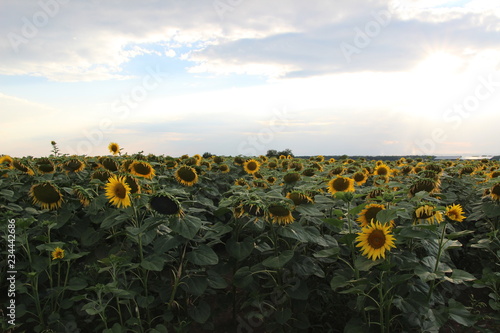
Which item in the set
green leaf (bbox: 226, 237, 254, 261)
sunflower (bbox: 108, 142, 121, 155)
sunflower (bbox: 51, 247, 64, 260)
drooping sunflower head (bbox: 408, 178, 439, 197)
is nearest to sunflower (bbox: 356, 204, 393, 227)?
green leaf (bbox: 226, 237, 254, 261)

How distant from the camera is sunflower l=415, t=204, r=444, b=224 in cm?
306

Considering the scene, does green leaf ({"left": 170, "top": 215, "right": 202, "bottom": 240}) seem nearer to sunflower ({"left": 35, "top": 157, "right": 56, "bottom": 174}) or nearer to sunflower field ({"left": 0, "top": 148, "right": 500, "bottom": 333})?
sunflower field ({"left": 0, "top": 148, "right": 500, "bottom": 333})

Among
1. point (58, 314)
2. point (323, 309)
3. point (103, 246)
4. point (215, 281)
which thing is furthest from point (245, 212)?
point (58, 314)

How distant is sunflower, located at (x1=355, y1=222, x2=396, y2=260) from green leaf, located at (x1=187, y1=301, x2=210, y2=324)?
5.17ft

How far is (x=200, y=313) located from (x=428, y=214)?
Answer: 2221 mm

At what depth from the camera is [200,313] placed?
3.35m

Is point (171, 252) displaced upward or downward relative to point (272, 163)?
downward

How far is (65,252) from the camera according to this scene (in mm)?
3658

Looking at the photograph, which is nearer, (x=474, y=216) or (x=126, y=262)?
(x=126, y=262)

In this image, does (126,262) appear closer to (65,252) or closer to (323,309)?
(65,252)

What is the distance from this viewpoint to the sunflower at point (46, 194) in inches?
152

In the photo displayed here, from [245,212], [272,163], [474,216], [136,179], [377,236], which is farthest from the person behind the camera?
[272,163]

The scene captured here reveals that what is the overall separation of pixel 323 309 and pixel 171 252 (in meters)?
1.71

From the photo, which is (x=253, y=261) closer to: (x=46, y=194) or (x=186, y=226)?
(x=186, y=226)
